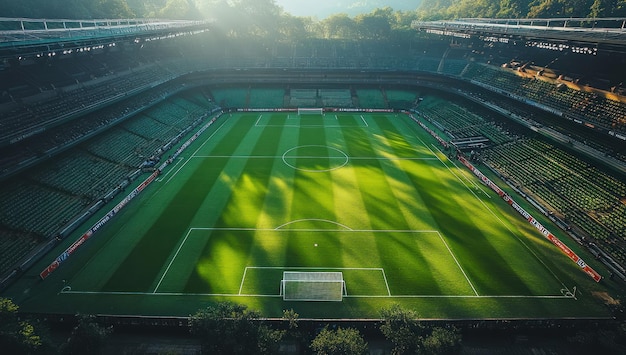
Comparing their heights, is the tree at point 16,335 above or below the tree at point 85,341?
above

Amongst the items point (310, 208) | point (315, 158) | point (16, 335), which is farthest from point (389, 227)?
point (16, 335)

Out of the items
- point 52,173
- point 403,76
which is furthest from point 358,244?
point 403,76

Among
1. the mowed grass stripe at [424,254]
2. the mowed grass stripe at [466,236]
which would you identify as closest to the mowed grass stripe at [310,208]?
the mowed grass stripe at [424,254]

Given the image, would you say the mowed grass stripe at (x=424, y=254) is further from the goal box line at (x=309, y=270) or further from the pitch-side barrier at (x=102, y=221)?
the pitch-side barrier at (x=102, y=221)

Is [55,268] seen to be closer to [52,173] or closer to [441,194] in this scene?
[52,173]

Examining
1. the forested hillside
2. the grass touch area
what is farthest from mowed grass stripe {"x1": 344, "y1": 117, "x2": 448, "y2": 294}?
the forested hillside

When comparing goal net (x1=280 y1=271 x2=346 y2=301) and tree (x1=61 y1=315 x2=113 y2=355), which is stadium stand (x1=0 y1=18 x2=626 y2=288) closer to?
tree (x1=61 y1=315 x2=113 y2=355)

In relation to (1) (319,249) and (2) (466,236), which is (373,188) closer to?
(2) (466,236)
